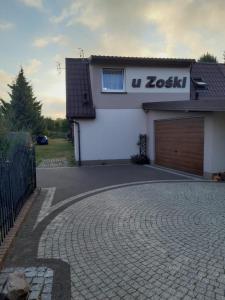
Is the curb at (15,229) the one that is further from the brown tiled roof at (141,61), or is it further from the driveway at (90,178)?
the brown tiled roof at (141,61)

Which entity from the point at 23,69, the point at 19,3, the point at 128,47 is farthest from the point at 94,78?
the point at 23,69

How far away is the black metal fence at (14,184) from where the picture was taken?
4.79 meters

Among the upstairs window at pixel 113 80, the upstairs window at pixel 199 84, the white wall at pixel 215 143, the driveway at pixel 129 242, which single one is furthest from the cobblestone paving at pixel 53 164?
the upstairs window at pixel 199 84

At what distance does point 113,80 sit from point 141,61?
1902mm

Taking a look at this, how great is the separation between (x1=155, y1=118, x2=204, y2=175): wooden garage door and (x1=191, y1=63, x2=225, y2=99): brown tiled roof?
4.24 meters

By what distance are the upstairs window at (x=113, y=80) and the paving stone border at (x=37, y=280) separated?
11.8 m

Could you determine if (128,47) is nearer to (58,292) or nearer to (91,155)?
(91,155)

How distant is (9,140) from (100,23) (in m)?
8.67

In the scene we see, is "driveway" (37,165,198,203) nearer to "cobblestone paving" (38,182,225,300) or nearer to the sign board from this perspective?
"cobblestone paving" (38,182,225,300)

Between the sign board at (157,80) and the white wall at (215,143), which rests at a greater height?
the sign board at (157,80)

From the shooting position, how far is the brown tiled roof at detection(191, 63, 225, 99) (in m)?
16.0

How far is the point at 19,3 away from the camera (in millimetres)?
9508

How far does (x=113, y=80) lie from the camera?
1442cm

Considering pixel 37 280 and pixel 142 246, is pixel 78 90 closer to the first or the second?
pixel 142 246
